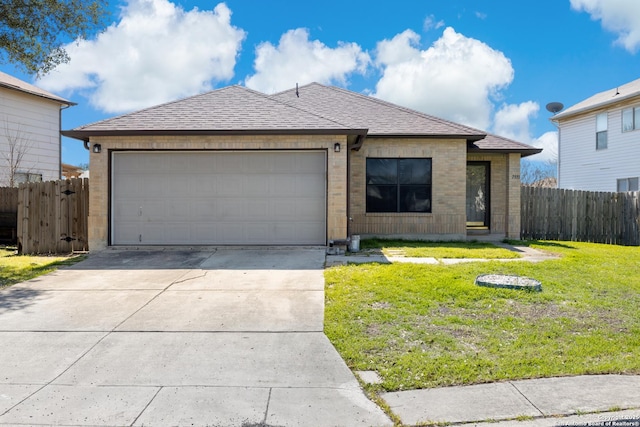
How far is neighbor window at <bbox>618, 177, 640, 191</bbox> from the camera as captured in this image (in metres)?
19.4

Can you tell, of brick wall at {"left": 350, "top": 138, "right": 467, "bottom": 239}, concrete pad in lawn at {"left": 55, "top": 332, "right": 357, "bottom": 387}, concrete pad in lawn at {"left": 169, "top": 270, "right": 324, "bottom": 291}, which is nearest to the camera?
concrete pad in lawn at {"left": 55, "top": 332, "right": 357, "bottom": 387}

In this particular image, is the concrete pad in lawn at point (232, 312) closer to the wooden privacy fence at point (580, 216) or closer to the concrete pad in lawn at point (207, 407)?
the concrete pad in lawn at point (207, 407)

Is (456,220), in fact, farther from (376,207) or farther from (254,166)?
(254,166)

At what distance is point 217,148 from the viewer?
38.0ft

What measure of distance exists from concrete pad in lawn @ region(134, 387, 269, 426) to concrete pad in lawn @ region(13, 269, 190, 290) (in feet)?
13.8

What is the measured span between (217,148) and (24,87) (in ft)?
41.0

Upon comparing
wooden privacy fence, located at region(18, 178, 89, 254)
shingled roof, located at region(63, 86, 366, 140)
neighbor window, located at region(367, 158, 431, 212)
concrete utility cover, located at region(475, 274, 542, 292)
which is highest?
shingled roof, located at region(63, 86, 366, 140)

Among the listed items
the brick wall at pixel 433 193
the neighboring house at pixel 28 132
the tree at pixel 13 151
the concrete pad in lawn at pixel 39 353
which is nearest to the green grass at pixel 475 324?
the concrete pad in lawn at pixel 39 353

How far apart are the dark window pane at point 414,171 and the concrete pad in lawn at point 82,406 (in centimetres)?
1109

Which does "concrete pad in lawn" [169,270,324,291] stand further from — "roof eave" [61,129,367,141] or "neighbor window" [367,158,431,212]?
"neighbor window" [367,158,431,212]

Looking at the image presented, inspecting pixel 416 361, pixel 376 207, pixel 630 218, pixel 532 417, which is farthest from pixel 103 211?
pixel 630 218

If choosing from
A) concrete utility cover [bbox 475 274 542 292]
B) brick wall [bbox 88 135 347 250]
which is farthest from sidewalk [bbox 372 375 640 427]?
brick wall [bbox 88 135 347 250]

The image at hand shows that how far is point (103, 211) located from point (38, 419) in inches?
344

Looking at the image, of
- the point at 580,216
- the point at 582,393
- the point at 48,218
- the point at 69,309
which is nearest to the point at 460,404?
the point at 582,393
